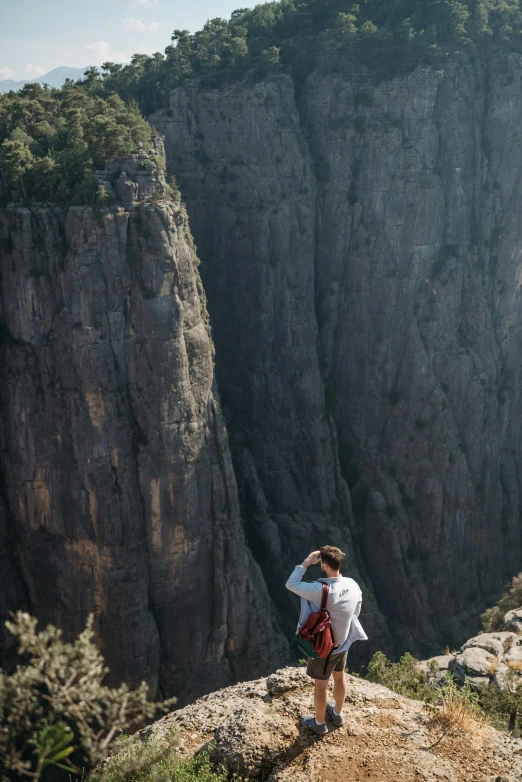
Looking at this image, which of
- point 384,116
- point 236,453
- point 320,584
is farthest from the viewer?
point 384,116

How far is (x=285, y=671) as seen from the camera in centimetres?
1695

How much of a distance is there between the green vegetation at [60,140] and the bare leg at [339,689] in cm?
2577

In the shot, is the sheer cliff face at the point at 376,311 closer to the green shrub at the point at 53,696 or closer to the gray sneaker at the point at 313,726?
the gray sneaker at the point at 313,726

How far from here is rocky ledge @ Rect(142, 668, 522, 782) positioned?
12.9m

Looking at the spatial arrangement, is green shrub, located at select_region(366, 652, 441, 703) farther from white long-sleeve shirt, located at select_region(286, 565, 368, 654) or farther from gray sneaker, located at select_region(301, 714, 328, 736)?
white long-sleeve shirt, located at select_region(286, 565, 368, 654)

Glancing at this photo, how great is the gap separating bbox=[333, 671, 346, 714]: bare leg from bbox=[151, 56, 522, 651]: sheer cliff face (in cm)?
3544

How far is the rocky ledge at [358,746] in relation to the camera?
12.9 meters

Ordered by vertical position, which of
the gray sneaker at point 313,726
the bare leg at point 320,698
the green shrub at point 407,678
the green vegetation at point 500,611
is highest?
the bare leg at point 320,698

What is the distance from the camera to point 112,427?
34469 millimetres

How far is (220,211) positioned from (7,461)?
79.0ft

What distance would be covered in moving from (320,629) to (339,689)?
200 centimetres

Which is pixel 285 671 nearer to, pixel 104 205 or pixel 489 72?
pixel 104 205

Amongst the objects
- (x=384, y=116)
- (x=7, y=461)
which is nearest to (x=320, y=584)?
(x=7, y=461)

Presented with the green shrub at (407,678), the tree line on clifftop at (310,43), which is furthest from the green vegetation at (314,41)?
the green shrub at (407,678)
